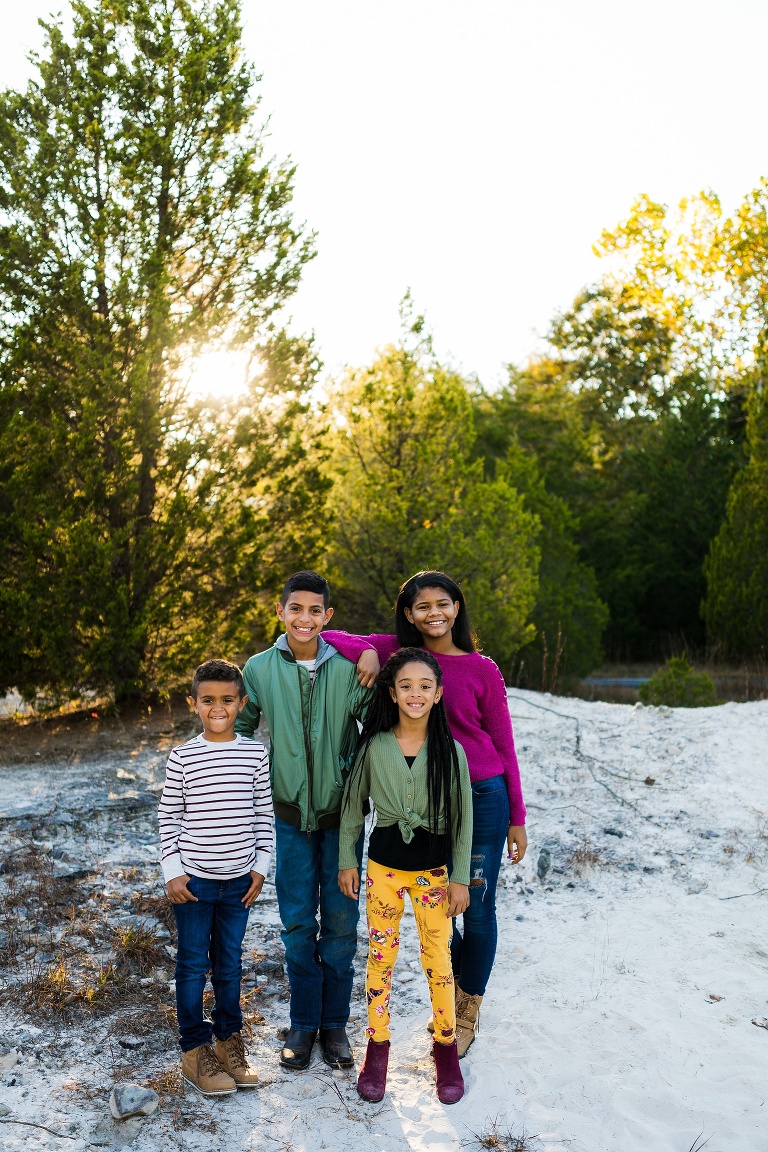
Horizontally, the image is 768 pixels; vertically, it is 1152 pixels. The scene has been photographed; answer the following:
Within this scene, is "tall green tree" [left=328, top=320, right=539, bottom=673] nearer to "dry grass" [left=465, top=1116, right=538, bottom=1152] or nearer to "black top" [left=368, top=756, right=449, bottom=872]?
"black top" [left=368, top=756, right=449, bottom=872]

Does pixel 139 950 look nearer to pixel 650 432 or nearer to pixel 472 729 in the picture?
pixel 472 729

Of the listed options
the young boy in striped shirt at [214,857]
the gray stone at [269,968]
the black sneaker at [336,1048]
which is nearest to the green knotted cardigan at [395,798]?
the young boy in striped shirt at [214,857]

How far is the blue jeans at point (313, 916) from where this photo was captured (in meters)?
3.17

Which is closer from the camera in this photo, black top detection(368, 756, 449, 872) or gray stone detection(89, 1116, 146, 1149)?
gray stone detection(89, 1116, 146, 1149)

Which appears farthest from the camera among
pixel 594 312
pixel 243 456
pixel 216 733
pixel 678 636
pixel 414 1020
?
pixel 594 312

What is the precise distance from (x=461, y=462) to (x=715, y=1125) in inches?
281

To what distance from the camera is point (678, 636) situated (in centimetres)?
1894

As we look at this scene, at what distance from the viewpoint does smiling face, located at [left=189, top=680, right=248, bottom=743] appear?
3035 mm

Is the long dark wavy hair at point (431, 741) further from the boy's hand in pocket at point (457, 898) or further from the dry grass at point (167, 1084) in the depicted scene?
the dry grass at point (167, 1084)

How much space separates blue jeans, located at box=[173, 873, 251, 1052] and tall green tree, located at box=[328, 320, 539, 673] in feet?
A: 19.8

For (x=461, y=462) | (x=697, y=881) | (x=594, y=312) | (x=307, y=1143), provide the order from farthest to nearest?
(x=594, y=312) → (x=461, y=462) → (x=697, y=881) → (x=307, y=1143)

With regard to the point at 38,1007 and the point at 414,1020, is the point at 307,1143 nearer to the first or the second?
the point at 414,1020

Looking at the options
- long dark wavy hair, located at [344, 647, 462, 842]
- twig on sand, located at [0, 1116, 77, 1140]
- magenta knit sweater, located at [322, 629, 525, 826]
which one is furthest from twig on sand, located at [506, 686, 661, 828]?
twig on sand, located at [0, 1116, 77, 1140]

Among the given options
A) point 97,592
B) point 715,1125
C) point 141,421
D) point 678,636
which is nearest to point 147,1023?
point 715,1125
